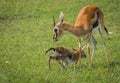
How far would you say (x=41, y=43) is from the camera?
1199 centimetres

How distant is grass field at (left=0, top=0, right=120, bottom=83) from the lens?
7754 millimetres

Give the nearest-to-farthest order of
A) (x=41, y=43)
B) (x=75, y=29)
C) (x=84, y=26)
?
(x=75, y=29)
(x=84, y=26)
(x=41, y=43)

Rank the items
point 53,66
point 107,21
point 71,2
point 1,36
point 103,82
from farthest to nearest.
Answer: point 71,2, point 107,21, point 1,36, point 53,66, point 103,82

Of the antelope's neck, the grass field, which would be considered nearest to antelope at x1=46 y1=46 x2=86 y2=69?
the grass field

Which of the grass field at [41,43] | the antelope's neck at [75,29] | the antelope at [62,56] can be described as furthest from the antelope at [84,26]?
the grass field at [41,43]

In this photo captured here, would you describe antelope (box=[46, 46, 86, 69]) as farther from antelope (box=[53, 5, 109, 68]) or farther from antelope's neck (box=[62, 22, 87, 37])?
antelope's neck (box=[62, 22, 87, 37])

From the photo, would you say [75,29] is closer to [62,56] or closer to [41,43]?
[62,56]

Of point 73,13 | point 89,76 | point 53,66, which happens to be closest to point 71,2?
point 73,13

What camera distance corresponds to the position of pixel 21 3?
18281 mm

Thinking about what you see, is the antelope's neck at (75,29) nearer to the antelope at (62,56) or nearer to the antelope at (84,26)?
the antelope at (84,26)

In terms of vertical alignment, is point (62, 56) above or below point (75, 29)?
below

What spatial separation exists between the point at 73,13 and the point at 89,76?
334 inches

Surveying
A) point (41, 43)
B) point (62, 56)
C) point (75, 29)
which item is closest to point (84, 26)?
point (75, 29)

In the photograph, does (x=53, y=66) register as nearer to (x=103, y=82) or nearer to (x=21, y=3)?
(x=103, y=82)
